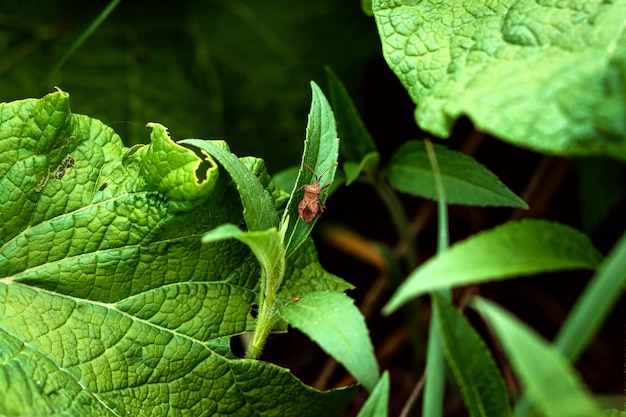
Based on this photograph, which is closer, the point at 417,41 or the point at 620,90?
the point at 620,90

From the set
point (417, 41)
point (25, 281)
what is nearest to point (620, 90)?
point (417, 41)

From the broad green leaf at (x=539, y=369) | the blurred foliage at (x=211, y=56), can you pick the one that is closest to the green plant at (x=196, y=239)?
the broad green leaf at (x=539, y=369)

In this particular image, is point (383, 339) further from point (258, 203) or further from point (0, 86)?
point (0, 86)

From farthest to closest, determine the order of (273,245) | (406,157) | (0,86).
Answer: (0,86) < (406,157) < (273,245)

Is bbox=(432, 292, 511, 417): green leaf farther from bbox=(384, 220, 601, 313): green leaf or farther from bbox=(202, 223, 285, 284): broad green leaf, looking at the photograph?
bbox=(202, 223, 285, 284): broad green leaf

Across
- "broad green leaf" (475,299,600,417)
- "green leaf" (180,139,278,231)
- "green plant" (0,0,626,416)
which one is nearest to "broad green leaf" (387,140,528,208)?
"green plant" (0,0,626,416)

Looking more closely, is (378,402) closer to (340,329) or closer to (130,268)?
(340,329)
